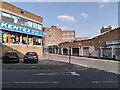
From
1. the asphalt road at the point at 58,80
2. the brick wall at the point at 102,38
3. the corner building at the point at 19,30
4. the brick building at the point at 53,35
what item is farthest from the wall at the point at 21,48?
the brick building at the point at 53,35

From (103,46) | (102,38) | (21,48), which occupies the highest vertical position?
(102,38)

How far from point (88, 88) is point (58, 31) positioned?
14114 cm

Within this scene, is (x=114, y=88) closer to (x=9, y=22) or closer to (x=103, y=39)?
(x=9, y=22)

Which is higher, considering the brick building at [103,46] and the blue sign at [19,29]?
the blue sign at [19,29]

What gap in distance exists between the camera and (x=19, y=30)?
40219mm

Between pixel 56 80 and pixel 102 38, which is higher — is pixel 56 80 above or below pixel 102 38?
below

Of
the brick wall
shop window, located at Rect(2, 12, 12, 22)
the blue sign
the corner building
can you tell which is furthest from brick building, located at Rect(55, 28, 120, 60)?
shop window, located at Rect(2, 12, 12, 22)

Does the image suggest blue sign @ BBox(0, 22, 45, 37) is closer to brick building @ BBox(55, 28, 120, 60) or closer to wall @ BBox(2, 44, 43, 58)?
wall @ BBox(2, 44, 43, 58)

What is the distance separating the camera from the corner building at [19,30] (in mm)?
35969

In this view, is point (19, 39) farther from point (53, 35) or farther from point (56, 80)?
point (53, 35)

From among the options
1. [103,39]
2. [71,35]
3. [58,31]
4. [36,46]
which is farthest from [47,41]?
[36,46]

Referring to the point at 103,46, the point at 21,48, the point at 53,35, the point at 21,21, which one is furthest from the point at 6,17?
the point at 53,35

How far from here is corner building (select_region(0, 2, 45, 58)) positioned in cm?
3597

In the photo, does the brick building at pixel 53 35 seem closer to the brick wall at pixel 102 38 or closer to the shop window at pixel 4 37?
the brick wall at pixel 102 38
